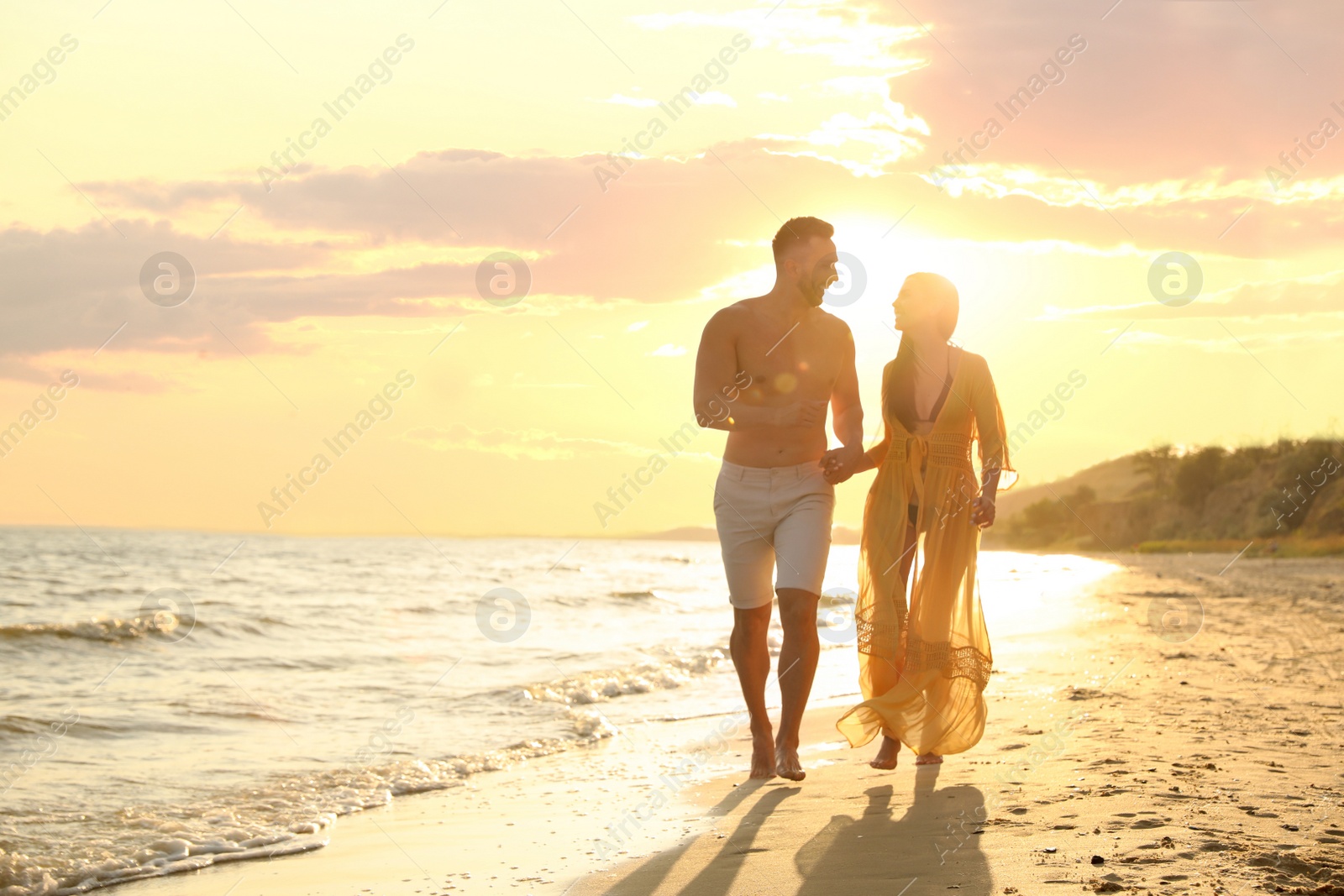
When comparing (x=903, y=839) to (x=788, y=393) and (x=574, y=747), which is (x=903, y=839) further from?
(x=574, y=747)

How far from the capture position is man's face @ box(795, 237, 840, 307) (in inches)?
194

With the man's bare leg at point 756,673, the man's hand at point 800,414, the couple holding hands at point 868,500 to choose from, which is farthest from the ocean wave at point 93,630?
the man's hand at point 800,414

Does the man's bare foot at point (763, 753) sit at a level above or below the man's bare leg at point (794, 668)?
below

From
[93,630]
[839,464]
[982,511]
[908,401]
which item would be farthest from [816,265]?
[93,630]

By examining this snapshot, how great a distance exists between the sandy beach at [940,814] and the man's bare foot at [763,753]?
0.10 m

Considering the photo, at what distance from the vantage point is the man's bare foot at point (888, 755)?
480 centimetres

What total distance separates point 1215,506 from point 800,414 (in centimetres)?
4712

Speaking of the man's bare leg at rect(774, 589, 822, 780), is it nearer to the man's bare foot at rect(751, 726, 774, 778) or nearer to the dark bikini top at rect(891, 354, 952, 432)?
the man's bare foot at rect(751, 726, 774, 778)

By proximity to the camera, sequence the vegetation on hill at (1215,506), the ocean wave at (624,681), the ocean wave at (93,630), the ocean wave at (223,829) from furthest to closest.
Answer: the vegetation on hill at (1215,506) < the ocean wave at (93,630) < the ocean wave at (624,681) < the ocean wave at (223,829)

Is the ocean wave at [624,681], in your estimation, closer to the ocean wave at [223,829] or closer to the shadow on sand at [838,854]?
the ocean wave at [223,829]

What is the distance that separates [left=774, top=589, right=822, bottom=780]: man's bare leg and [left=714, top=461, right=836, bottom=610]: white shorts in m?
0.07

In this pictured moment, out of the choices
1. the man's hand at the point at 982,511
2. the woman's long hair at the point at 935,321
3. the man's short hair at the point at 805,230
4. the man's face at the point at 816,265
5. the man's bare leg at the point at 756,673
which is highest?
the man's short hair at the point at 805,230

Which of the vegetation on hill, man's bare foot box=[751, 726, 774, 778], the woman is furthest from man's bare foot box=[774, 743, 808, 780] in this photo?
the vegetation on hill

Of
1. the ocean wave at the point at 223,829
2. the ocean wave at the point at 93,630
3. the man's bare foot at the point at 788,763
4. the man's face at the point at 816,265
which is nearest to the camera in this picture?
the ocean wave at the point at 223,829
